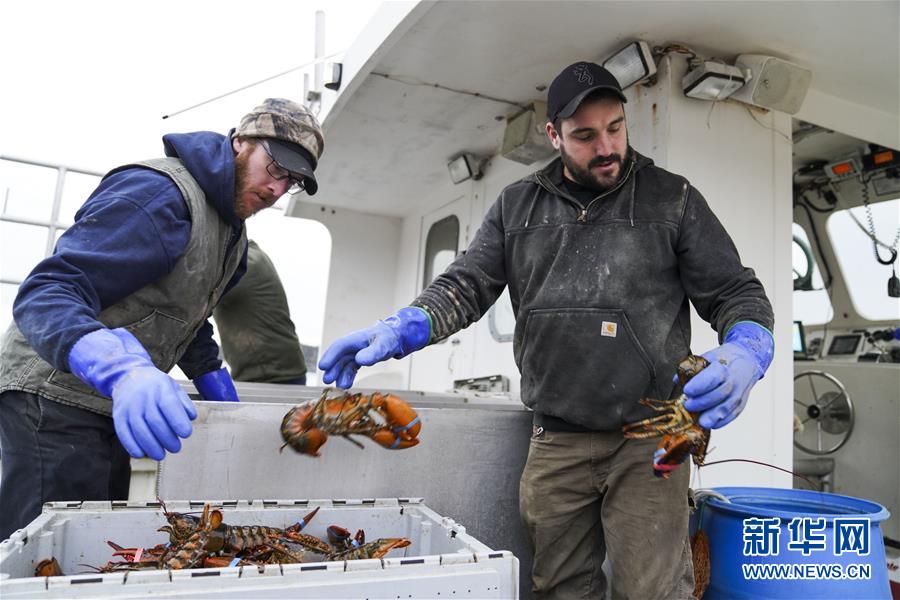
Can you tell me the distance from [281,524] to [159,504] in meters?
0.36

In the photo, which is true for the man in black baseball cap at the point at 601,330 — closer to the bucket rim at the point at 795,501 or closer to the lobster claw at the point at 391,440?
the lobster claw at the point at 391,440

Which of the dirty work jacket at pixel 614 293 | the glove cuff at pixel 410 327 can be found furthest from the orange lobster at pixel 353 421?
the dirty work jacket at pixel 614 293

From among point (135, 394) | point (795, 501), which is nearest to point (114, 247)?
point (135, 394)

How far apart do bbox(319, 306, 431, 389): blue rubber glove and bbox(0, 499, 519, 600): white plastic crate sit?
1.47 feet

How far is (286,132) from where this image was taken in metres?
2.32

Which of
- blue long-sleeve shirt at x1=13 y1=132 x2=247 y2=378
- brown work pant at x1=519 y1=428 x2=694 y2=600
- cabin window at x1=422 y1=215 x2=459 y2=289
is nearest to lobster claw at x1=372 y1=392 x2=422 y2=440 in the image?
brown work pant at x1=519 y1=428 x2=694 y2=600

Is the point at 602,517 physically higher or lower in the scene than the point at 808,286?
lower

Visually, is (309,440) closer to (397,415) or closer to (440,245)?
(397,415)

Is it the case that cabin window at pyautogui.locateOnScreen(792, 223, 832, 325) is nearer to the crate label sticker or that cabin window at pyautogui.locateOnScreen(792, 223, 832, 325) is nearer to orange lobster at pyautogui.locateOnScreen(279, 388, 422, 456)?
the crate label sticker

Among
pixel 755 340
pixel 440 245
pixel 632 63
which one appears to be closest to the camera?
pixel 755 340

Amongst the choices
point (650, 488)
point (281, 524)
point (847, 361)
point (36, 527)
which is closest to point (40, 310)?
point (36, 527)

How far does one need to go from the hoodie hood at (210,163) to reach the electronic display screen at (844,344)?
5.39 meters

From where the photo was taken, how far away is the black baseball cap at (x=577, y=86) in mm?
2236

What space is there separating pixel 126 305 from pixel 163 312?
0.43ft
